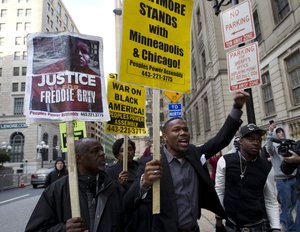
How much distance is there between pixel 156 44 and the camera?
2760 mm

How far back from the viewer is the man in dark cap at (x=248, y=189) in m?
3.12

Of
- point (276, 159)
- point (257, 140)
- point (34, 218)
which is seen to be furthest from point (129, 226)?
point (276, 159)

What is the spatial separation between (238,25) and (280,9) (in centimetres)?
1063

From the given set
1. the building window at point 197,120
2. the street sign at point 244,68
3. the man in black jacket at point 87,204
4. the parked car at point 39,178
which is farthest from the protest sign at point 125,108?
the building window at point 197,120

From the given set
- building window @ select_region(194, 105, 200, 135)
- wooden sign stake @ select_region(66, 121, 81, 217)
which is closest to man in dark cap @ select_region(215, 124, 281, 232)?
wooden sign stake @ select_region(66, 121, 81, 217)

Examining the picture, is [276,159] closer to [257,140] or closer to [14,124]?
[257,140]

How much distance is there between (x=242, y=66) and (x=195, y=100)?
82.3 feet

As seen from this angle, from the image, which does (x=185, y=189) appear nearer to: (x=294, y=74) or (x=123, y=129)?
(x=123, y=129)

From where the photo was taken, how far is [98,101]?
2.87m

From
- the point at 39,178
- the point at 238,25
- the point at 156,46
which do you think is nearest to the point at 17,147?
the point at 39,178

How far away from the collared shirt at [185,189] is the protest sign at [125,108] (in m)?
2.32

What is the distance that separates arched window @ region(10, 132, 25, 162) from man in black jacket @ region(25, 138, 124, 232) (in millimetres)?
51039

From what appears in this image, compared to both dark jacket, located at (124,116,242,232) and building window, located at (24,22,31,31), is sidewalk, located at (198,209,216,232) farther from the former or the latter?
building window, located at (24,22,31,31)

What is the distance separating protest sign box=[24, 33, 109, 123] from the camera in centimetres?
262
